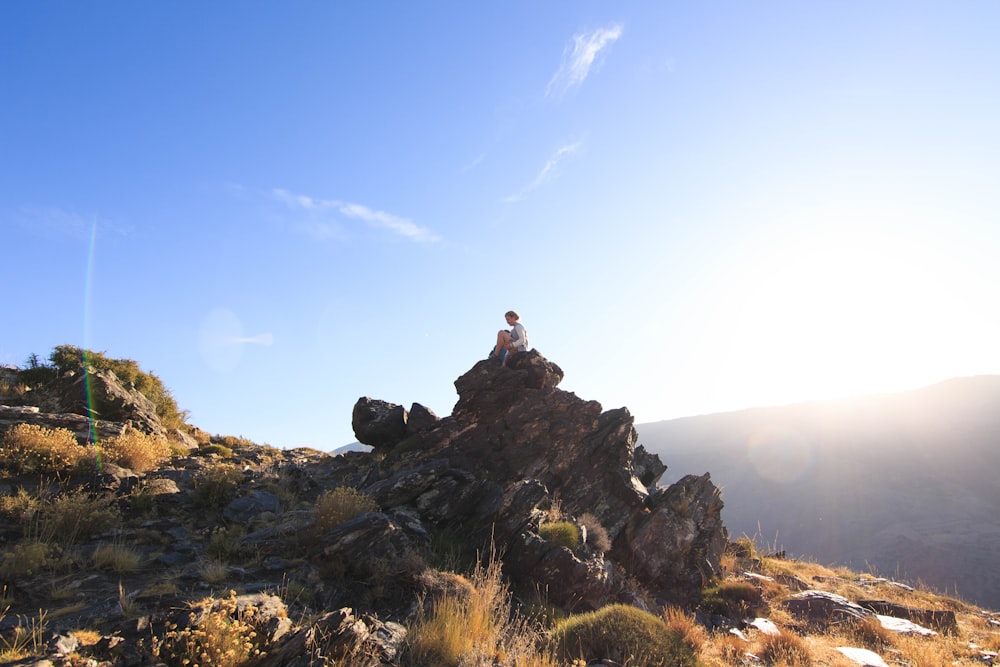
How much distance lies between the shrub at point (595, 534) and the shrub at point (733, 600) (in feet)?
11.4

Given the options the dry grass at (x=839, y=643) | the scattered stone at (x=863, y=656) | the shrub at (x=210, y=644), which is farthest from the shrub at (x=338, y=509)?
the scattered stone at (x=863, y=656)

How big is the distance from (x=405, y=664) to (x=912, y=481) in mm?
118152

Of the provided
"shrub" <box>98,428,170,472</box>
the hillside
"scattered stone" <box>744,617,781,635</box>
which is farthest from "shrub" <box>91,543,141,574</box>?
"scattered stone" <box>744,617,781,635</box>

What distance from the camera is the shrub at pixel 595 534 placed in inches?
567

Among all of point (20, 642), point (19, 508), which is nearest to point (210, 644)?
point (20, 642)

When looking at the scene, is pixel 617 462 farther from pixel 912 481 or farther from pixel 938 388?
pixel 938 388

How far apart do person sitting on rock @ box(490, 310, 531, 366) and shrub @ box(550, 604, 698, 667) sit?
11.0 metres

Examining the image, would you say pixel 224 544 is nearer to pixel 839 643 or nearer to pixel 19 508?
pixel 19 508

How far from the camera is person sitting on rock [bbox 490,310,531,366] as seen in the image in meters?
18.9

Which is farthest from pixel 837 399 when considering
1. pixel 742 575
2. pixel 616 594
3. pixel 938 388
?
pixel 616 594

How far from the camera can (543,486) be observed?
13.8 metres

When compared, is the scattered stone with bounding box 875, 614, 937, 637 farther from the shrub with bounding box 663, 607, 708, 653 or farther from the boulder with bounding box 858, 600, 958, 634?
the shrub with bounding box 663, 607, 708, 653

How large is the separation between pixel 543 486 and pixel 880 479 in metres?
111

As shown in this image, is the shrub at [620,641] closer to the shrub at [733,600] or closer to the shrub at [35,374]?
the shrub at [733,600]
